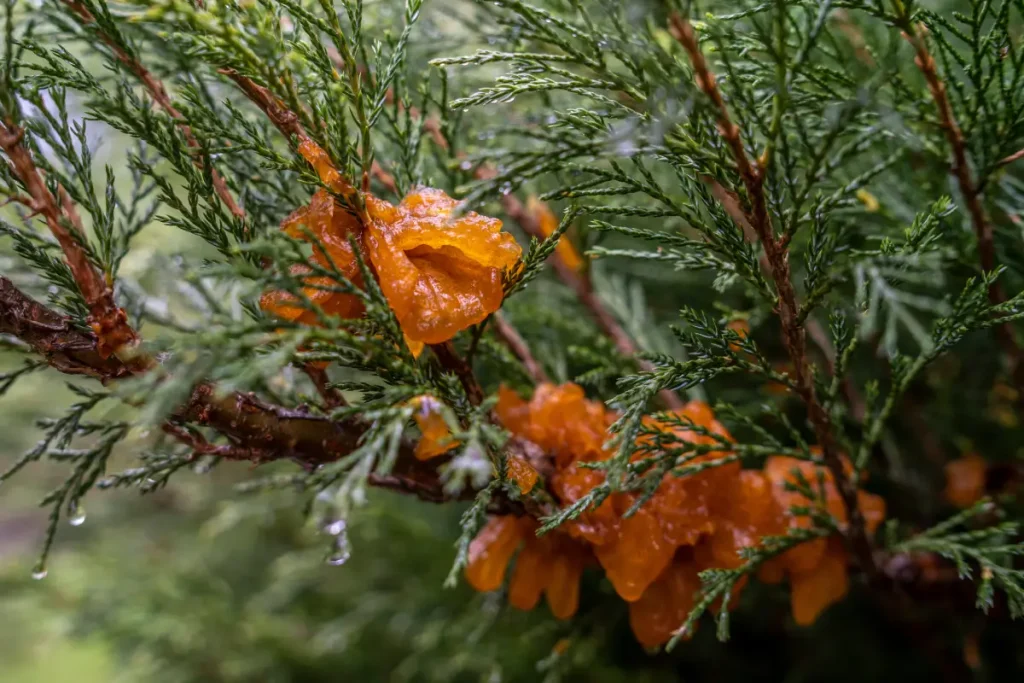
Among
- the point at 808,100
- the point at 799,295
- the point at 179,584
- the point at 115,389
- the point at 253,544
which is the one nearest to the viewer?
the point at 115,389

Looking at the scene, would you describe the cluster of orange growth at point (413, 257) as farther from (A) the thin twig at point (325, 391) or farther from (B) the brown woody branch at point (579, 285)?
(B) the brown woody branch at point (579, 285)

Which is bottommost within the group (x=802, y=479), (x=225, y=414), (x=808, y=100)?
(x=802, y=479)

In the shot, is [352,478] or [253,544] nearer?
[352,478]

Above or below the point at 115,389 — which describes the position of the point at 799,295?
below

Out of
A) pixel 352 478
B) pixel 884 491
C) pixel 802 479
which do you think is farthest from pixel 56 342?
pixel 884 491

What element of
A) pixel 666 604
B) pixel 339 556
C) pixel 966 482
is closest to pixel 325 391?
pixel 339 556

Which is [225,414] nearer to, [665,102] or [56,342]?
[56,342]

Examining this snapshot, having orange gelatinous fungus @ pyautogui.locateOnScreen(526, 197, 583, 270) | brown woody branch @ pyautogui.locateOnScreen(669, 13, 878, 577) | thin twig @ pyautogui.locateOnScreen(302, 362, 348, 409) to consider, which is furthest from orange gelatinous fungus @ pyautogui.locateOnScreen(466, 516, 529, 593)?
orange gelatinous fungus @ pyautogui.locateOnScreen(526, 197, 583, 270)
